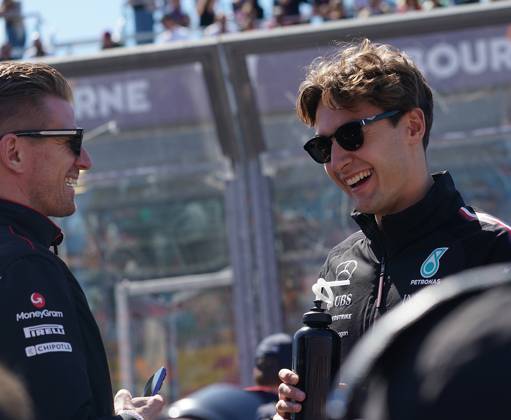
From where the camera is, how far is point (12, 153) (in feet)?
9.03

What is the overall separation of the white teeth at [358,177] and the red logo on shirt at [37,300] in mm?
891

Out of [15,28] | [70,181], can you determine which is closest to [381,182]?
[70,181]

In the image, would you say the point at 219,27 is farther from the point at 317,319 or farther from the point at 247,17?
the point at 317,319

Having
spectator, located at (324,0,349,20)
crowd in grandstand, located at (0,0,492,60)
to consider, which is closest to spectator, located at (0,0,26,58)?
crowd in grandstand, located at (0,0,492,60)

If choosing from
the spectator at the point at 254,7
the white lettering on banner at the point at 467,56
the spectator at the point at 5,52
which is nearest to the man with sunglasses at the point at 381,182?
the white lettering on banner at the point at 467,56

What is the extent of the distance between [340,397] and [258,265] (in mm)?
7734

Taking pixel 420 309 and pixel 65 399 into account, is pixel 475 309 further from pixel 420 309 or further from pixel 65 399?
pixel 65 399

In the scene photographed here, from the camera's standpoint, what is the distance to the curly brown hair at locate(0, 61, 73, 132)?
9.06ft

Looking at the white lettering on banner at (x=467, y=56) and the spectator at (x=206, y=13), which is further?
the spectator at (x=206, y=13)

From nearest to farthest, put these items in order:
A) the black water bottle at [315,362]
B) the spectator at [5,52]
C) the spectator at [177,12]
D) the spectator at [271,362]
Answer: the black water bottle at [315,362], the spectator at [271,362], the spectator at [5,52], the spectator at [177,12]

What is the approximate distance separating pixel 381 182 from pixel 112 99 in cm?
672

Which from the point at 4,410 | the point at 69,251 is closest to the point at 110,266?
the point at 69,251

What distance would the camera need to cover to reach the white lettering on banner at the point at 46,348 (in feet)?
7.41

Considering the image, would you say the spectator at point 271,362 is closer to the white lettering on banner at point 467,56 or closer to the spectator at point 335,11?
the white lettering on banner at point 467,56
